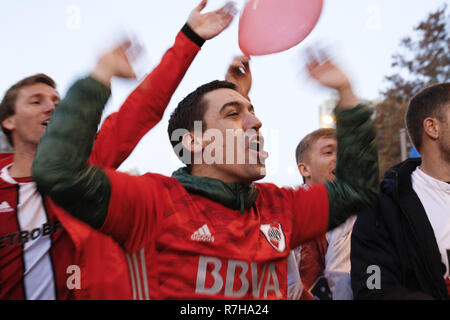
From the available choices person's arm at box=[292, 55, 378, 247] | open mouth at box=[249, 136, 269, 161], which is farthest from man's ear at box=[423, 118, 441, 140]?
open mouth at box=[249, 136, 269, 161]

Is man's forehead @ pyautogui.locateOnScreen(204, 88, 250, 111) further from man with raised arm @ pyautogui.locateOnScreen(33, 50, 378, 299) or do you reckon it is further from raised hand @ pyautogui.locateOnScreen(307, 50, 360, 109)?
raised hand @ pyautogui.locateOnScreen(307, 50, 360, 109)

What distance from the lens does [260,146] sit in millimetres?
1796

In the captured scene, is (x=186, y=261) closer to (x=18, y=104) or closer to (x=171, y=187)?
(x=171, y=187)

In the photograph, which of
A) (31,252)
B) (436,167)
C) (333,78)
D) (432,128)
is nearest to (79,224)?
(31,252)

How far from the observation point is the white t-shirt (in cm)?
198

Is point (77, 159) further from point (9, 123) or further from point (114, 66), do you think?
point (9, 123)

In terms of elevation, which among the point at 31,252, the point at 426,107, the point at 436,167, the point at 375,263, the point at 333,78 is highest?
the point at 333,78

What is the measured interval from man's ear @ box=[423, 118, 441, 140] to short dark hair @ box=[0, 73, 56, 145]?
2204mm

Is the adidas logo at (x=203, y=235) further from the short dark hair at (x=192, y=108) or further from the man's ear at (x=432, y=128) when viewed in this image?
the man's ear at (x=432, y=128)

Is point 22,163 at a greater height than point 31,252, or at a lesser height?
greater

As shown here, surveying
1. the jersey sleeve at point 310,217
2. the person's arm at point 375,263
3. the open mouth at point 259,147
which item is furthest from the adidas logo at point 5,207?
the person's arm at point 375,263

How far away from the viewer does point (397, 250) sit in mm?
1974

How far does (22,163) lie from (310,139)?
2.31 metres

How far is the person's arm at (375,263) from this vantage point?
1830 millimetres
